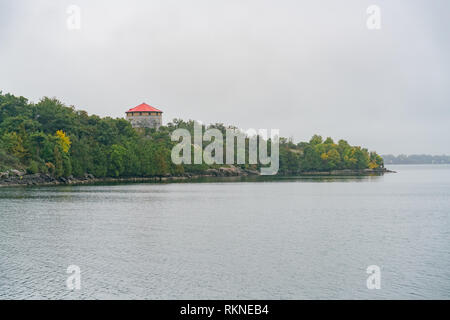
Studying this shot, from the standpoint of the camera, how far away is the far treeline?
2876 inches

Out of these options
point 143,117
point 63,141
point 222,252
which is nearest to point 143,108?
point 143,117

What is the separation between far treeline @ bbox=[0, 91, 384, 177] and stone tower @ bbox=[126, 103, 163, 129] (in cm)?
540

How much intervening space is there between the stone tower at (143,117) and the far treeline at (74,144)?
213 inches

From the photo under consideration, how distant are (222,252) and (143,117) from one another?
4047 inches

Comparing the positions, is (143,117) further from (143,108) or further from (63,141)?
(63,141)

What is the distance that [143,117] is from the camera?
123 m

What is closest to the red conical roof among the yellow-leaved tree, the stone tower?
the stone tower

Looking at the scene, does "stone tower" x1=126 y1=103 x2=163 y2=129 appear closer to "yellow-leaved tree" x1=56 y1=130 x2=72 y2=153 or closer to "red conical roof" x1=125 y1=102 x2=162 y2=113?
"red conical roof" x1=125 y1=102 x2=162 y2=113

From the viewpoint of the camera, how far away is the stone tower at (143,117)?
123m

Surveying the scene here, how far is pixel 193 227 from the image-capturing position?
102ft
